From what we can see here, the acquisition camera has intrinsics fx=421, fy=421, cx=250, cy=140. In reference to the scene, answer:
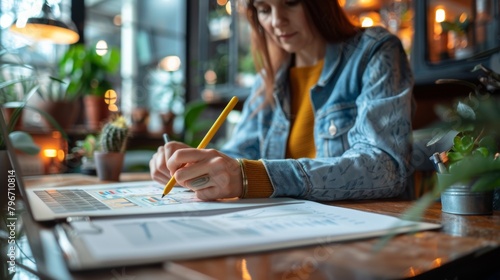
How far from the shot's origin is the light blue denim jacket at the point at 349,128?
740mm

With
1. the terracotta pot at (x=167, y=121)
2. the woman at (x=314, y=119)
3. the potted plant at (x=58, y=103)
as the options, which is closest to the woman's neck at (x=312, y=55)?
the woman at (x=314, y=119)

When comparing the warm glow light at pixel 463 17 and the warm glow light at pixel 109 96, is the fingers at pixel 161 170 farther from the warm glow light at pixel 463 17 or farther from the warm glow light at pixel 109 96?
the warm glow light at pixel 109 96

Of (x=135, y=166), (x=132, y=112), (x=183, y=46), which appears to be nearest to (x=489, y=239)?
(x=135, y=166)

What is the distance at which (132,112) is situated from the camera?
293 centimetres

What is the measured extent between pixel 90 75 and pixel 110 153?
1.55 m

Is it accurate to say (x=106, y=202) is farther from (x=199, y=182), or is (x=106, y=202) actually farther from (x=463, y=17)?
(x=463, y=17)

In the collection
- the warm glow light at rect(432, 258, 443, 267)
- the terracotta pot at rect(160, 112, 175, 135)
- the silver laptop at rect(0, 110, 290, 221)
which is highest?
the terracotta pot at rect(160, 112, 175, 135)

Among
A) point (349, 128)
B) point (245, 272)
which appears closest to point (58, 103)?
point (349, 128)

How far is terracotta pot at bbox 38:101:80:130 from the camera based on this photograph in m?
2.12

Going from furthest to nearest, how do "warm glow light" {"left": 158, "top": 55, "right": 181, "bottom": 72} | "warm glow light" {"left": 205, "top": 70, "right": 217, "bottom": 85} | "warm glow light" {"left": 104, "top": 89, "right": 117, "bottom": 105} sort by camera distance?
1. "warm glow light" {"left": 158, "top": 55, "right": 181, "bottom": 72}
2. "warm glow light" {"left": 205, "top": 70, "right": 217, "bottom": 85}
3. "warm glow light" {"left": 104, "top": 89, "right": 117, "bottom": 105}

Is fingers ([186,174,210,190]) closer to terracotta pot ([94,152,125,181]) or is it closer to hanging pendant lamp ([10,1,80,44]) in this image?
terracotta pot ([94,152,125,181])

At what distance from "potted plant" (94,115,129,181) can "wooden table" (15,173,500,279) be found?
0.78 meters

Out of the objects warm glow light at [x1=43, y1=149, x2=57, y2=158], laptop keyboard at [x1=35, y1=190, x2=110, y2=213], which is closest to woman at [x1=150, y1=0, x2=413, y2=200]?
laptop keyboard at [x1=35, y1=190, x2=110, y2=213]

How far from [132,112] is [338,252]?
8.90 feet
